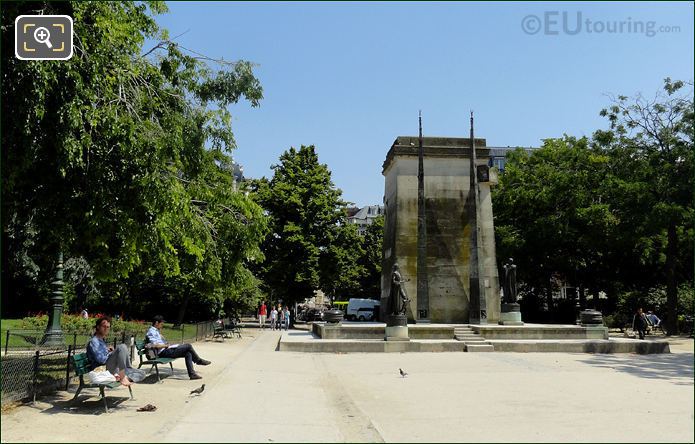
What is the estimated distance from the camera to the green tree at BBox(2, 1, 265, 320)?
8109mm

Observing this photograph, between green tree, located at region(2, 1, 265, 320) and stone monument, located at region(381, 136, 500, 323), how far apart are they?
16.4m

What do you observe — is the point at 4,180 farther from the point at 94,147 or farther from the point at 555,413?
the point at 555,413

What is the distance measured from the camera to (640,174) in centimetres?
3002

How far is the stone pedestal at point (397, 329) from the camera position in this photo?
21.1 meters

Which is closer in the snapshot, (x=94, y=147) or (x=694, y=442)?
(x=694, y=442)

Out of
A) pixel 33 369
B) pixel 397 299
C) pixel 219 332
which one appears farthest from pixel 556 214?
pixel 33 369

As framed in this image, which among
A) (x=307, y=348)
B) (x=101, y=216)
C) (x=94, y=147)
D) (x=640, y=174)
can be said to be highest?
(x=640, y=174)

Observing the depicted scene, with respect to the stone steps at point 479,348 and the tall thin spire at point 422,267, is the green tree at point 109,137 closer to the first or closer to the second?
the stone steps at point 479,348

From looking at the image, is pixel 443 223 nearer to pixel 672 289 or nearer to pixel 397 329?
pixel 397 329

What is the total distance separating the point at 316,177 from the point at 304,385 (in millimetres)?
35434

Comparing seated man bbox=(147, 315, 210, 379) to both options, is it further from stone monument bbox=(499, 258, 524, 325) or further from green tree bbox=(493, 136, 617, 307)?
green tree bbox=(493, 136, 617, 307)

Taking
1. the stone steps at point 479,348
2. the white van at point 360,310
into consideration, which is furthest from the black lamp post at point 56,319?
the white van at point 360,310

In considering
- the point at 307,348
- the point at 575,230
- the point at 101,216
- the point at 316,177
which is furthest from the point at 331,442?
the point at 316,177

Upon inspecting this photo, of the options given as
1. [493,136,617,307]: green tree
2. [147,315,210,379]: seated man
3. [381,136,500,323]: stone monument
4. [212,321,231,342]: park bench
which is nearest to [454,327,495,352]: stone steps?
[381,136,500,323]: stone monument
